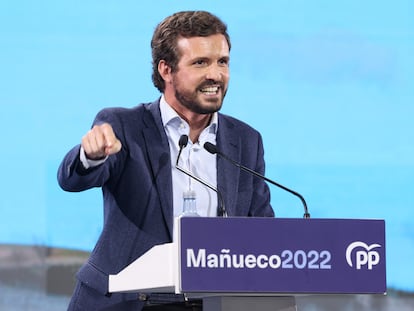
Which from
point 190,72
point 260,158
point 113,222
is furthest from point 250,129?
point 113,222

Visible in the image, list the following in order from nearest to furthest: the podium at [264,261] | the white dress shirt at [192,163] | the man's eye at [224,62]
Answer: the podium at [264,261] → the white dress shirt at [192,163] → the man's eye at [224,62]

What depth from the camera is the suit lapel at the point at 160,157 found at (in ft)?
8.93

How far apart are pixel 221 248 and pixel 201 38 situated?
0.91 metres

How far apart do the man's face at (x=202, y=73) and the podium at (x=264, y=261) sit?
27.8 inches

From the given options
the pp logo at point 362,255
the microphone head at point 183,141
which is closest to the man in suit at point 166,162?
the microphone head at point 183,141

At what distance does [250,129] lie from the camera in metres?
3.07

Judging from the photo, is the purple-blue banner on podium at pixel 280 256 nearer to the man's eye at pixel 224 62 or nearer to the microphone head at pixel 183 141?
the microphone head at pixel 183 141

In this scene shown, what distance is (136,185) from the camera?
9.04 ft

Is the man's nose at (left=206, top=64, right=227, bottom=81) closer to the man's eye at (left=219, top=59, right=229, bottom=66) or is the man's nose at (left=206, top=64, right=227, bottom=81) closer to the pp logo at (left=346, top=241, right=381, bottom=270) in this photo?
the man's eye at (left=219, top=59, right=229, bottom=66)

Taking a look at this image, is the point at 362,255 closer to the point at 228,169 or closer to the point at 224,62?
the point at 228,169

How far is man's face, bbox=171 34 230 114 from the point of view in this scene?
2840mm

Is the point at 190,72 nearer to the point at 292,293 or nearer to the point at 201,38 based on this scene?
the point at 201,38

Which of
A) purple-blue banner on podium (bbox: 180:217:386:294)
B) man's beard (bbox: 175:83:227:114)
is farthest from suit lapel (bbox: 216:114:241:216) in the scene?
purple-blue banner on podium (bbox: 180:217:386:294)

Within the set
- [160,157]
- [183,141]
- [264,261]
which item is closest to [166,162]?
[160,157]
